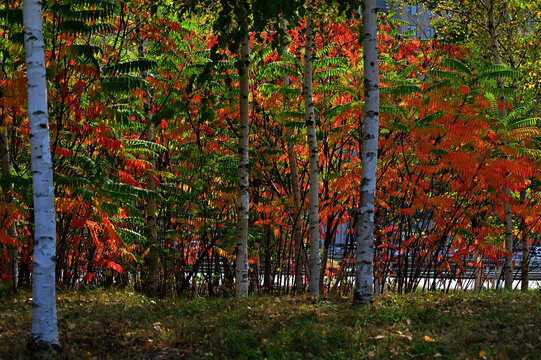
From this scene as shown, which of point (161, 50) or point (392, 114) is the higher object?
point (161, 50)

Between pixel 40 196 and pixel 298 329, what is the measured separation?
337 cm

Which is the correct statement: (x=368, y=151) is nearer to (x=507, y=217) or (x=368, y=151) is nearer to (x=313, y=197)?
(x=313, y=197)

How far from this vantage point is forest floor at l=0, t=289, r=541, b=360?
5891 mm

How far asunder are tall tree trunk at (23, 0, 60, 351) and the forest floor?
1.20ft

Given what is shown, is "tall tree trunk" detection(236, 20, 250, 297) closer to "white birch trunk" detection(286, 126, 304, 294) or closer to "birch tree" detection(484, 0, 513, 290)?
"white birch trunk" detection(286, 126, 304, 294)

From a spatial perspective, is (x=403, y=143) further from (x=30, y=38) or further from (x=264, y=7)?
(x=30, y=38)

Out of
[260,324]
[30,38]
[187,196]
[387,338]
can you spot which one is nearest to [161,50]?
[187,196]

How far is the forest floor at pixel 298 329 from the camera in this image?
589 cm

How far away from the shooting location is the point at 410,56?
13.9 meters

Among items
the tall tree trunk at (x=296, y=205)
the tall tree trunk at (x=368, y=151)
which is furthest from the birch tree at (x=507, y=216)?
the tall tree trunk at (x=368, y=151)

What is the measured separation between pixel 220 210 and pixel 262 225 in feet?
4.07

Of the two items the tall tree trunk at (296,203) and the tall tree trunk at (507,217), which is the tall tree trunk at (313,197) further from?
the tall tree trunk at (507,217)

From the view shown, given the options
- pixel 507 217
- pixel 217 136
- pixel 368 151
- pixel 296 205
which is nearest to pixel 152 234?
pixel 296 205

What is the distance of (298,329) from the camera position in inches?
260
